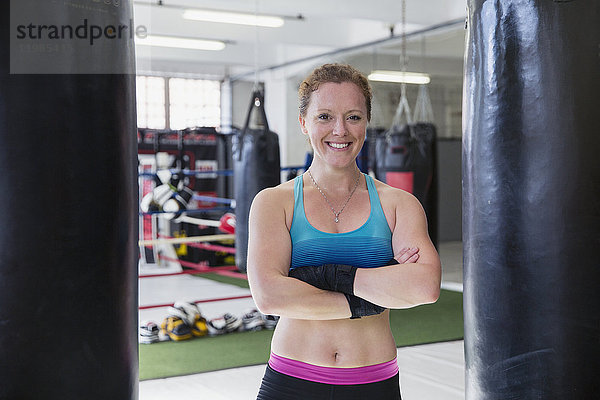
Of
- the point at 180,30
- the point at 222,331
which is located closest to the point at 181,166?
the point at 222,331

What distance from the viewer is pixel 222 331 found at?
5.51 m

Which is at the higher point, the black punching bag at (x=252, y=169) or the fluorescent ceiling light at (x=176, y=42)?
the fluorescent ceiling light at (x=176, y=42)

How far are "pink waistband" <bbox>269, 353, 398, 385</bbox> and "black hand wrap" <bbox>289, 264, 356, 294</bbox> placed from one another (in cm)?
20

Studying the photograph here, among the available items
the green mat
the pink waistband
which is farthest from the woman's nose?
the green mat

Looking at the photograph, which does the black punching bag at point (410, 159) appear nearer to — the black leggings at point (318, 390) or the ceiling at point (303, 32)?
the ceiling at point (303, 32)

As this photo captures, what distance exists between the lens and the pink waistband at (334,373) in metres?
1.59

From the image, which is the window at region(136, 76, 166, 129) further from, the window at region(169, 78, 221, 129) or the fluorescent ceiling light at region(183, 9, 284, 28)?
the fluorescent ceiling light at region(183, 9, 284, 28)

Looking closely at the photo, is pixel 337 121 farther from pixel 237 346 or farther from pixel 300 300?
pixel 237 346

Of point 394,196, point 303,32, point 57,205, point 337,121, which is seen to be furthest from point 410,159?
point 57,205

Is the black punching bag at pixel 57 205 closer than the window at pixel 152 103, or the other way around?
the black punching bag at pixel 57 205

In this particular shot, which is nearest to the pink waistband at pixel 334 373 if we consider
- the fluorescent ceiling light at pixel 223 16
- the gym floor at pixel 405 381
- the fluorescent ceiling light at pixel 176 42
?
the gym floor at pixel 405 381

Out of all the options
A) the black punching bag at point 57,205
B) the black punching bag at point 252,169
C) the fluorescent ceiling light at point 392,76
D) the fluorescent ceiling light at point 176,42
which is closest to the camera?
the black punching bag at point 57,205

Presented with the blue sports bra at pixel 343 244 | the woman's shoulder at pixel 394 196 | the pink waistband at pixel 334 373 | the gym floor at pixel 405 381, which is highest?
the woman's shoulder at pixel 394 196

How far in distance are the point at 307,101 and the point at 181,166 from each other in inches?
231
